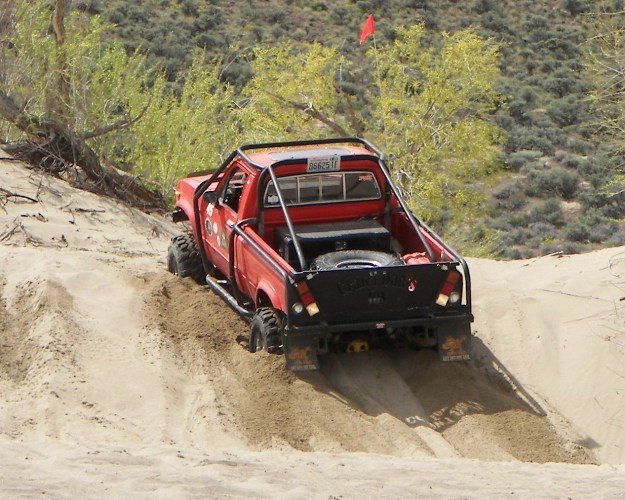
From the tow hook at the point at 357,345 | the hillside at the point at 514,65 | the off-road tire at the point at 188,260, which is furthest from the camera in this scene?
the hillside at the point at 514,65

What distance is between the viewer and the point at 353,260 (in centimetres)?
945

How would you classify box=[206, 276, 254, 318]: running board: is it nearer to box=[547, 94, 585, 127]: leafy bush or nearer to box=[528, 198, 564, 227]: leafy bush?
box=[528, 198, 564, 227]: leafy bush

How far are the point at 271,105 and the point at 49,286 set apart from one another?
670 inches

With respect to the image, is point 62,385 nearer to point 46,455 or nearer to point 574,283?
point 46,455

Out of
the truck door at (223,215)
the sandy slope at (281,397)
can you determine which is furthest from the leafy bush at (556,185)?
the truck door at (223,215)

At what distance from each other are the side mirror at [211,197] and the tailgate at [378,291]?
209 centimetres

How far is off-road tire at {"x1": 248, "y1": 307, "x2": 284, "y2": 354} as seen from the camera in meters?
9.15

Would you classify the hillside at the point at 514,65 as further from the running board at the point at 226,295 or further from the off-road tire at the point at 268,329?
the off-road tire at the point at 268,329

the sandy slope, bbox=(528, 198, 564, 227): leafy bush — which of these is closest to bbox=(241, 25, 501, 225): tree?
bbox=(528, 198, 564, 227): leafy bush

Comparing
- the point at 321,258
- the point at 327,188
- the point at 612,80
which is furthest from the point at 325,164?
the point at 612,80

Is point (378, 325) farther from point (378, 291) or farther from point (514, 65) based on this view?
point (514, 65)

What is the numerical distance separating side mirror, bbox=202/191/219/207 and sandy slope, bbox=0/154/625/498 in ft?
2.94

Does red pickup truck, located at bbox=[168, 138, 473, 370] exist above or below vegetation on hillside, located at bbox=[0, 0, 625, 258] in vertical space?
above

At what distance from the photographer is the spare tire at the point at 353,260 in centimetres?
934
